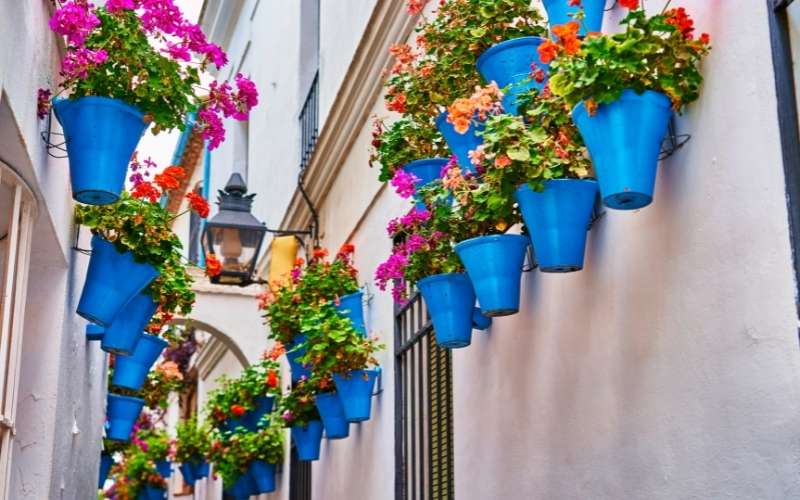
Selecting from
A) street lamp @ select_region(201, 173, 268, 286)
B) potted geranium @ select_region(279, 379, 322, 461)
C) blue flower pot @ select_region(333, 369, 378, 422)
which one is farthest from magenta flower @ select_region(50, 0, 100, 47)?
street lamp @ select_region(201, 173, 268, 286)

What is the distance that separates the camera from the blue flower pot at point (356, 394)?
811 centimetres

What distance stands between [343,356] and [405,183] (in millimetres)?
2381

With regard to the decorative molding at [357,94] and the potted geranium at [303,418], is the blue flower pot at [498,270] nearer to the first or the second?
the decorative molding at [357,94]

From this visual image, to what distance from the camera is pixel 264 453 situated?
38.3 ft

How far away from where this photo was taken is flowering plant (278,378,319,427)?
917 centimetres

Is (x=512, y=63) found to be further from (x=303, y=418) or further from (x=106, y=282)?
(x=303, y=418)

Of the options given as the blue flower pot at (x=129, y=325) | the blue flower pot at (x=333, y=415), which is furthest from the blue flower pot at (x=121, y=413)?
the blue flower pot at (x=129, y=325)

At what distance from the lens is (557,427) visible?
4789mm

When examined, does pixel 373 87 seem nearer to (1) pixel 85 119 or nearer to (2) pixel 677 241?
(1) pixel 85 119

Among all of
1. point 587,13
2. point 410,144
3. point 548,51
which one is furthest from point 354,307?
point 548,51

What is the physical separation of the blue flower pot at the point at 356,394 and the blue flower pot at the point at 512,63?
360cm

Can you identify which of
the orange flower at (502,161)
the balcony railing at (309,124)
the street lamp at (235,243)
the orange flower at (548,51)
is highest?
the balcony railing at (309,124)

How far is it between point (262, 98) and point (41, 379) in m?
9.64

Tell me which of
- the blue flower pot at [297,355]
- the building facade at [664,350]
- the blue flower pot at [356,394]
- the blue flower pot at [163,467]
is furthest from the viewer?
the blue flower pot at [163,467]
